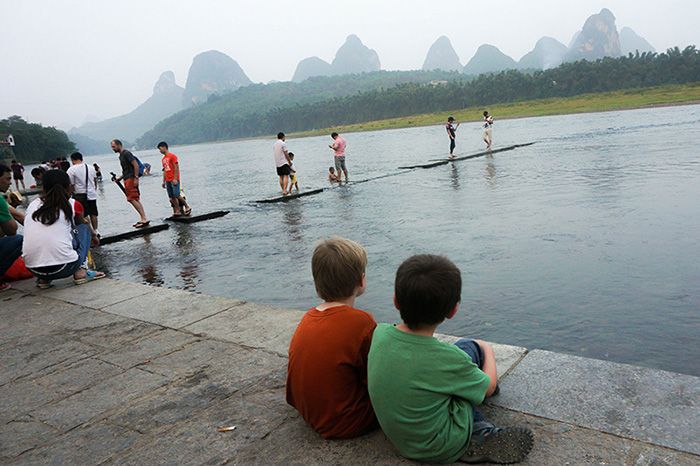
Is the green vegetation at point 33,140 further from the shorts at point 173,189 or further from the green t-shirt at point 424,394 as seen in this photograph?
the green t-shirt at point 424,394

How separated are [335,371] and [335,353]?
88mm

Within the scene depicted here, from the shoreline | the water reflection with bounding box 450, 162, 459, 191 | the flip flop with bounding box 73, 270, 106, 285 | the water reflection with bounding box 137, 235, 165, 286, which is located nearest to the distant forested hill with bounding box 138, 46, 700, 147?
the shoreline

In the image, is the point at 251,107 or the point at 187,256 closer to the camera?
the point at 187,256

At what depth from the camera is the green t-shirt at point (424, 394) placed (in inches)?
95.4

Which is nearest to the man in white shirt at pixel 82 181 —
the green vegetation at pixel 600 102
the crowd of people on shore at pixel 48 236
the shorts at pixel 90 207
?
the shorts at pixel 90 207

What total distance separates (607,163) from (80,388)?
15738 millimetres

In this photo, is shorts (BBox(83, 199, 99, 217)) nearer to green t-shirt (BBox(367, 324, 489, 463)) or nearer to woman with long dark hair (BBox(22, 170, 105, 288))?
woman with long dark hair (BBox(22, 170, 105, 288))

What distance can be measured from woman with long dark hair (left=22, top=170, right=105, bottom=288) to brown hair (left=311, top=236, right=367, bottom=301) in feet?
16.8

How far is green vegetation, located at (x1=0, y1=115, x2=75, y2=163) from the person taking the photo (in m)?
84.8

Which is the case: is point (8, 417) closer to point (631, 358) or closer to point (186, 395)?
point (186, 395)

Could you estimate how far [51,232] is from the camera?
665 cm

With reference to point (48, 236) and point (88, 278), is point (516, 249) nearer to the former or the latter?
point (88, 278)

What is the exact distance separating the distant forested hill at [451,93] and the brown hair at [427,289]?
286 feet

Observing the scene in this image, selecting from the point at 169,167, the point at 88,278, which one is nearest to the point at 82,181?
the point at 169,167
